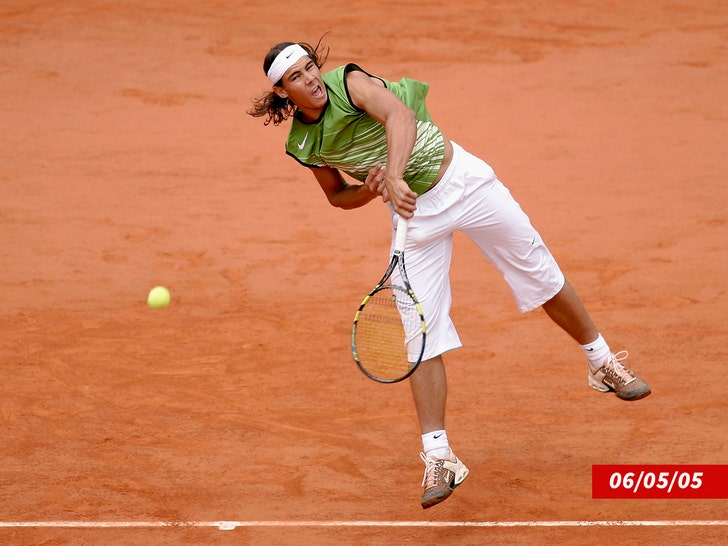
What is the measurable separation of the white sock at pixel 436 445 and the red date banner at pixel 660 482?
0.85 m

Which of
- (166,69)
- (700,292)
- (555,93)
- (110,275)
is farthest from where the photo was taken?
(166,69)

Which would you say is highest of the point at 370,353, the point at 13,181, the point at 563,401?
the point at 370,353

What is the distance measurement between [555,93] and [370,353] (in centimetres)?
715

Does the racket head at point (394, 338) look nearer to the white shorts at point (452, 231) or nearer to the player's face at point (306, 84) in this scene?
the white shorts at point (452, 231)

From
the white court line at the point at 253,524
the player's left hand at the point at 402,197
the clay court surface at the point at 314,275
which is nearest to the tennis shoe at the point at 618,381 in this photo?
the clay court surface at the point at 314,275

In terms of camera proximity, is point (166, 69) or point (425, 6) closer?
point (166, 69)

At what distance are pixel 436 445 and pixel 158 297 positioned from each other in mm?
2980

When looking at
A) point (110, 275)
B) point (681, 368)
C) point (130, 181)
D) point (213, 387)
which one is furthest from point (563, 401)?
point (130, 181)

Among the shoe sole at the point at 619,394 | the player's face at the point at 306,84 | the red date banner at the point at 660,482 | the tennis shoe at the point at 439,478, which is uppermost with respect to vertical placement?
the player's face at the point at 306,84

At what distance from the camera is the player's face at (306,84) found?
5.34 m

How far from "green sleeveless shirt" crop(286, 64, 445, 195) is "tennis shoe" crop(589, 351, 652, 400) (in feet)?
4.59

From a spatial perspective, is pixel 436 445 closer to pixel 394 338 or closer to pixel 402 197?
pixel 394 338

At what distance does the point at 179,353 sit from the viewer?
7.53 m

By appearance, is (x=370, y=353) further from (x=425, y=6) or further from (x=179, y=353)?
(x=425, y=6)
